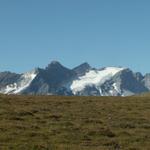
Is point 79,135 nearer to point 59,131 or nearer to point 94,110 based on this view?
point 59,131

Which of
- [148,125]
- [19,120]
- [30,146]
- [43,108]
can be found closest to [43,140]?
[30,146]

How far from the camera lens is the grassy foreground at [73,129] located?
111 feet

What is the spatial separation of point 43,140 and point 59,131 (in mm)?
4209

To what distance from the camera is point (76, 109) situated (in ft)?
188

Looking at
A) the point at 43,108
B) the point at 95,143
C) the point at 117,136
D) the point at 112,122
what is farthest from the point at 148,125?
the point at 43,108

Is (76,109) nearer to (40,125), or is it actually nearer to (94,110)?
(94,110)

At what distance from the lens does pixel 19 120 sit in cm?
4447

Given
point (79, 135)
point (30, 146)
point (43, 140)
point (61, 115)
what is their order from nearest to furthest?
point (30, 146) → point (43, 140) → point (79, 135) → point (61, 115)

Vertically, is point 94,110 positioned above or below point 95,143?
above

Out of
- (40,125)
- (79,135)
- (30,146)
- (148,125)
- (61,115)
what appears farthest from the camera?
(61,115)

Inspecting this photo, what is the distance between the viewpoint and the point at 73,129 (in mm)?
40500

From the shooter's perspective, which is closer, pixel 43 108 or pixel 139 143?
pixel 139 143

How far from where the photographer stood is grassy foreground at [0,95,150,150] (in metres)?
33.9

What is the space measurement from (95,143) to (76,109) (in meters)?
22.0
